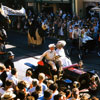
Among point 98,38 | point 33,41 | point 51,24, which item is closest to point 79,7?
point 51,24

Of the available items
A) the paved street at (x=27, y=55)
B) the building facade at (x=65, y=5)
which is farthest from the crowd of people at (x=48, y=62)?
the building facade at (x=65, y=5)

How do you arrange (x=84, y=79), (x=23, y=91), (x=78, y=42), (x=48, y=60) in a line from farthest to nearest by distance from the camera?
(x=78, y=42) < (x=48, y=60) < (x=84, y=79) < (x=23, y=91)

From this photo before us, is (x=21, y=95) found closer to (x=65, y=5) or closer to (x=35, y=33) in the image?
(x=35, y=33)

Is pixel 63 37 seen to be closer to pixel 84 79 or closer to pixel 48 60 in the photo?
pixel 48 60

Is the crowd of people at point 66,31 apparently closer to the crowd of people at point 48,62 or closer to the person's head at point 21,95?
the crowd of people at point 48,62

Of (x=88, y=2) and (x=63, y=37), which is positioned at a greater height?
(x=88, y=2)

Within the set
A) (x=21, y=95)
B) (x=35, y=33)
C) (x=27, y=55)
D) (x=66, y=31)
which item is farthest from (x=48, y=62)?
(x=66, y=31)

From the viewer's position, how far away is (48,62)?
420 inches

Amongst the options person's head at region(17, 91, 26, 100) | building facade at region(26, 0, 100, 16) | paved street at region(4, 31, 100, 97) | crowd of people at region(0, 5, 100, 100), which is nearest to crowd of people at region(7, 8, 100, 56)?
crowd of people at region(0, 5, 100, 100)

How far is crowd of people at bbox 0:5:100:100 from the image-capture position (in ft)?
23.0

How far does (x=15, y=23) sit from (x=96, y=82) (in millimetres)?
21257

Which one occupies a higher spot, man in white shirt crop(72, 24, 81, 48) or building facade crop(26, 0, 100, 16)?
building facade crop(26, 0, 100, 16)

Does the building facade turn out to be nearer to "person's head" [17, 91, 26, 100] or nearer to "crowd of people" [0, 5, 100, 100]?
"crowd of people" [0, 5, 100, 100]

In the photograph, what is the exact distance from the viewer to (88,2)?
28766 mm
